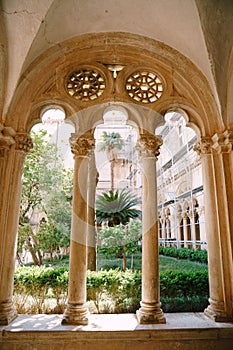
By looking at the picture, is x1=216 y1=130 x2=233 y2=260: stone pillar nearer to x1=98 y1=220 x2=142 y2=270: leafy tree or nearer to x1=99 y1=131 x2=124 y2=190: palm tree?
x1=98 y1=220 x2=142 y2=270: leafy tree

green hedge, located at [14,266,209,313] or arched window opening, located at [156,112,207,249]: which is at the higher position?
arched window opening, located at [156,112,207,249]

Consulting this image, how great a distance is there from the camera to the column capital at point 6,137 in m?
3.85

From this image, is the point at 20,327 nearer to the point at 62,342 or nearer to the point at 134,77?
the point at 62,342

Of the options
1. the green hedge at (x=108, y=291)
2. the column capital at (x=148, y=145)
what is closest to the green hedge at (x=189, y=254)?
the green hedge at (x=108, y=291)

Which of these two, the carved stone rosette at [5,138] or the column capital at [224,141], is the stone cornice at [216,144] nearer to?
the column capital at [224,141]

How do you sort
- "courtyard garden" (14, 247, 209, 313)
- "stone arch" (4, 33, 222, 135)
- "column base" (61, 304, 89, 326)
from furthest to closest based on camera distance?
"stone arch" (4, 33, 222, 135) < "courtyard garden" (14, 247, 209, 313) < "column base" (61, 304, 89, 326)

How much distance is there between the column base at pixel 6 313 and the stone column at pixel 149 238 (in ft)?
5.77


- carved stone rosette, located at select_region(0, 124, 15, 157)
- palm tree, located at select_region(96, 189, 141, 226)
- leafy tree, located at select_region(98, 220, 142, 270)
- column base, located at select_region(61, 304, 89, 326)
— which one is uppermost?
carved stone rosette, located at select_region(0, 124, 15, 157)

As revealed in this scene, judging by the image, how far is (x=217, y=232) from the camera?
12.6ft

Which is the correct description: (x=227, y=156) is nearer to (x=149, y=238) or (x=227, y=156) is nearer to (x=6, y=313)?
(x=149, y=238)

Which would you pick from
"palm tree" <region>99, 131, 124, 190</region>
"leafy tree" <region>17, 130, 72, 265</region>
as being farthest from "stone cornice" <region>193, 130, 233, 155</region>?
"palm tree" <region>99, 131, 124, 190</region>

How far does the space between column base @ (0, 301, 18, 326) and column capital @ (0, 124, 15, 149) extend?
2.24 m

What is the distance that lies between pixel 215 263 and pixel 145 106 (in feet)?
9.12

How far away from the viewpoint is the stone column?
3.58 metres
